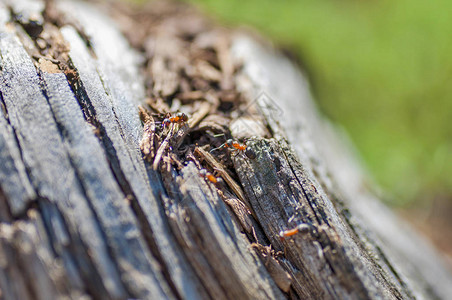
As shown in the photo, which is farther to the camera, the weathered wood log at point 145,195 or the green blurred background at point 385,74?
the green blurred background at point 385,74

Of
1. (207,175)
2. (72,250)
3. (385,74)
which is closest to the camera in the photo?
(72,250)

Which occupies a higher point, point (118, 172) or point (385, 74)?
point (385, 74)

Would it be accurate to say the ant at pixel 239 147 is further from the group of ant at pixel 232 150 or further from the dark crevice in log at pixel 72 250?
the dark crevice in log at pixel 72 250

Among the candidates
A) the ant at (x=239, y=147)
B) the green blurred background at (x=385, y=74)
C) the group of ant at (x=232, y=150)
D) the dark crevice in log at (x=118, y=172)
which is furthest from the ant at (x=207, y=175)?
the green blurred background at (x=385, y=74)

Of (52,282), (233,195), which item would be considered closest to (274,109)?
(233,195)

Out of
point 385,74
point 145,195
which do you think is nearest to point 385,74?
point 385,74

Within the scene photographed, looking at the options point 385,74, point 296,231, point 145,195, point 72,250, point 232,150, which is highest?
point 385,74

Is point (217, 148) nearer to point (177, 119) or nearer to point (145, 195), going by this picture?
point (177, 119)

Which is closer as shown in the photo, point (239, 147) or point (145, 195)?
point (145, 195)

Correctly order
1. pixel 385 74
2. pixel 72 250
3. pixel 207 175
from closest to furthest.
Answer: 1. pixel 72 250
2. pixel 207 175
3. pixel 385 74
